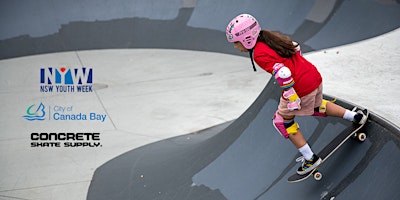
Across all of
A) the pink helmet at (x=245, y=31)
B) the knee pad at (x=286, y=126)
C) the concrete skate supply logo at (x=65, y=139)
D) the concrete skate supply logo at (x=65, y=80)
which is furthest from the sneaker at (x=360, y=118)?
the concrete skate supply logo at (x=65, y=80)

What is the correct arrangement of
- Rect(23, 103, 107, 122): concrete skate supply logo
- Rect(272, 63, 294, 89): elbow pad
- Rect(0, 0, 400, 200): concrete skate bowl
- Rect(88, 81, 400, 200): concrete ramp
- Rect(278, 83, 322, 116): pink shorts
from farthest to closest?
Rect(23, 103, 107, 122): concrete skate supply logo, Rect(0, 0, 400, 200): concrete skate bowl, Rect(278, 83, 322, 116): pink shorts, Rect(88, 81, 400, 200): concrete ramp, Rect(272, 63, 294, 89): elbow pad

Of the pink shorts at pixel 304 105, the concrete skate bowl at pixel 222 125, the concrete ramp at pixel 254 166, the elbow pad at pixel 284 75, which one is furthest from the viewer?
the concrete skate bowl at pixel 222 125

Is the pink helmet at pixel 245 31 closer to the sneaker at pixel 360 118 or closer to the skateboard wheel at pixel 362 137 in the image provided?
the sneaker at pixel 360 118

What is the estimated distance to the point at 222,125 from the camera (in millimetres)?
9688

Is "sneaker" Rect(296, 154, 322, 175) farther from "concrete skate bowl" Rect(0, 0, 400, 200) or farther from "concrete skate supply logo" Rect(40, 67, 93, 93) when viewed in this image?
"concrete skate supply logo" Rect(40, 67, 93, 93)

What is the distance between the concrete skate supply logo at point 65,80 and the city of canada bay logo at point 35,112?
886mm

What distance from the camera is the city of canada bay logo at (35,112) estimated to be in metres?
10.5

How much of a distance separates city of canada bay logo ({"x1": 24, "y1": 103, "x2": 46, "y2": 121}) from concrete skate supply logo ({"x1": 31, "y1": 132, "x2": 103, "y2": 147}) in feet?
2.65

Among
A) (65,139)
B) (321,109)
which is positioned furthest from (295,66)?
(65,139)

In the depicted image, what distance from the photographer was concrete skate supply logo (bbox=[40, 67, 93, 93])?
1192cm

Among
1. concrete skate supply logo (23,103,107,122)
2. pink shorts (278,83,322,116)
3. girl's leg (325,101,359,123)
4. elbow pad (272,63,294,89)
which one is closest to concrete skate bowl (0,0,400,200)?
girl's leg (325,101,359,123)

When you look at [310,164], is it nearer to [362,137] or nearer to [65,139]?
[362,137]

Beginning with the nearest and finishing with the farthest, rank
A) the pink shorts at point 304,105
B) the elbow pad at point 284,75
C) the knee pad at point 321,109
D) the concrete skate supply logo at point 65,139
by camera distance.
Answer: the elbow pad at point 284,75 < the pink shorts at point 304,105 < the knee pad at point 321,109 < the concrete skate supply logo at point 65,139

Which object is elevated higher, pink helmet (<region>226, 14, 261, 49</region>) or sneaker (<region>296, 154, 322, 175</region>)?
pink helmet (<region>226, 14, 261, 49</region>)
